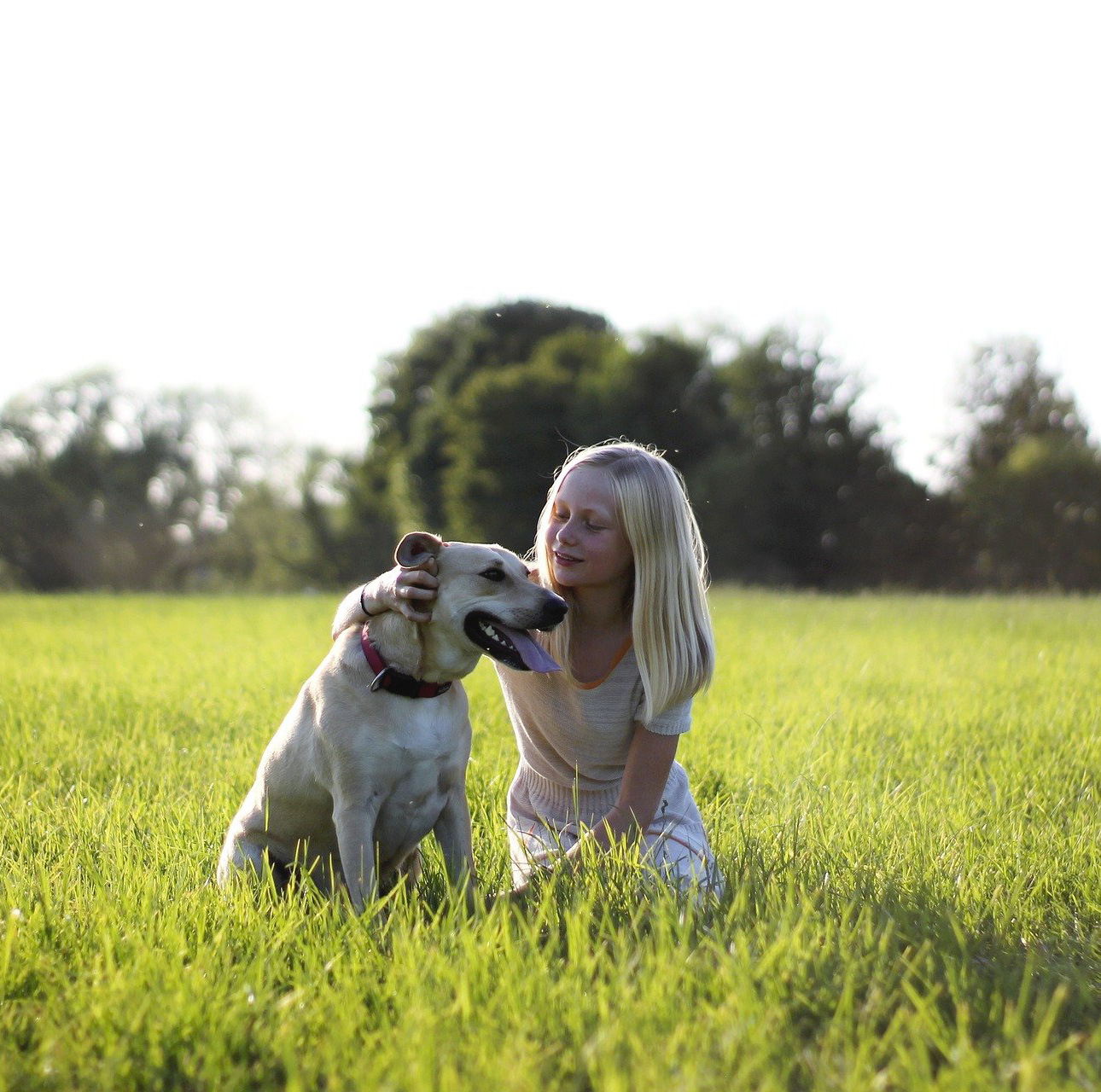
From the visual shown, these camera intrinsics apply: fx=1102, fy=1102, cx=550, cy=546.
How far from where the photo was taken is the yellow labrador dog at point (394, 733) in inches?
141

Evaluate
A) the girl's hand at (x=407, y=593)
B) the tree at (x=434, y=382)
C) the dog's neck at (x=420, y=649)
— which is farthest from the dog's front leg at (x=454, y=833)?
the tree at (x=434, y=382)

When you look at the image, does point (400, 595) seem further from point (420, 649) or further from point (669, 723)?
point (669, 723)

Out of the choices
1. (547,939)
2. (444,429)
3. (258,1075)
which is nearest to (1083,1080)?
(547,939)

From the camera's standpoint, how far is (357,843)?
3.50 metres

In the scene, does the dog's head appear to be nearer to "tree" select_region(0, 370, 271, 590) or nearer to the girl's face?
the girl's face

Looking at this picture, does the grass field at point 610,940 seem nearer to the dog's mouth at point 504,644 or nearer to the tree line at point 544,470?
the dog's mouth at point 504,644

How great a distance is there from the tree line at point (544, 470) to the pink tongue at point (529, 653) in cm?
2352

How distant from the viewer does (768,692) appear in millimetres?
7828

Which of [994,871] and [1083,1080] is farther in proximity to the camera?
[994,871]

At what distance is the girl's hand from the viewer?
145 inches

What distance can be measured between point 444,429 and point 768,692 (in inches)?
1167

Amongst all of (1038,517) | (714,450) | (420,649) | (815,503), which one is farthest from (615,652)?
(714,450)

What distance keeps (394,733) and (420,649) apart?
29 cm

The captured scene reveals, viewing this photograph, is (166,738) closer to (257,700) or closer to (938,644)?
(257,700)
